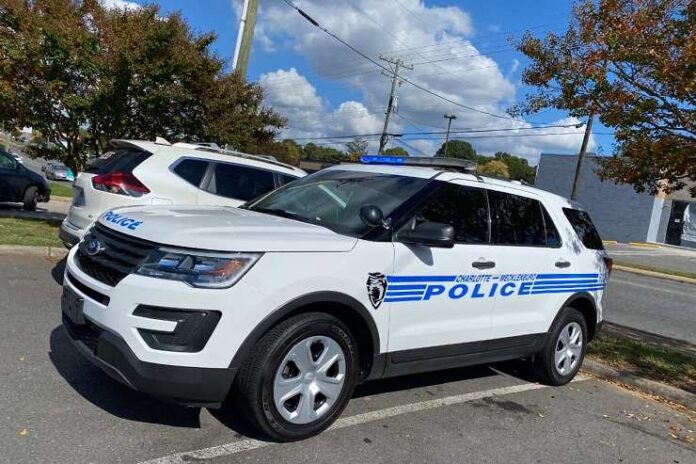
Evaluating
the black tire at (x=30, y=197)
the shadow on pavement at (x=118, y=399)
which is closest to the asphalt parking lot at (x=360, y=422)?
the shadow on pavement at (x=118, y=399)

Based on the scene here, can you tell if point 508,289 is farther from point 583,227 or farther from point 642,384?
point 642,384

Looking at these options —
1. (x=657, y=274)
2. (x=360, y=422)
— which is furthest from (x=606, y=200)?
(x=360, y=422)

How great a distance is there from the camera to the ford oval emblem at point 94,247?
12.3 ft

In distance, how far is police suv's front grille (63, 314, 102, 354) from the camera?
138 inches

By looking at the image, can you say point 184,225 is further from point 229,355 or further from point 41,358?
point 41,358

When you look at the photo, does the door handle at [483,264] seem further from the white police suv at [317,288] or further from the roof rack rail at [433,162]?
the roof rack rail at [433,162]

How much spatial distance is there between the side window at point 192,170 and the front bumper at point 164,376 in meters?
4.04

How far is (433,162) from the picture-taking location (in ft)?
16.4

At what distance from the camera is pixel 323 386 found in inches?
148

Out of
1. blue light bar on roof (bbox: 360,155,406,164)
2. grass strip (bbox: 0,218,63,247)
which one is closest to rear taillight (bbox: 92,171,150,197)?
grass strip (bbox: 0,218,63,247)

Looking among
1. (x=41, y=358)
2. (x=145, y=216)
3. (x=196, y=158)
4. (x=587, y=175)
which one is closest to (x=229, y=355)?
(x=145, y=216)

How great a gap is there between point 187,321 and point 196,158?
14.8ft

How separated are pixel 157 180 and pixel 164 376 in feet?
13.6

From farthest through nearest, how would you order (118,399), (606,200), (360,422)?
(606,200)
(360,422)
(118,399)
